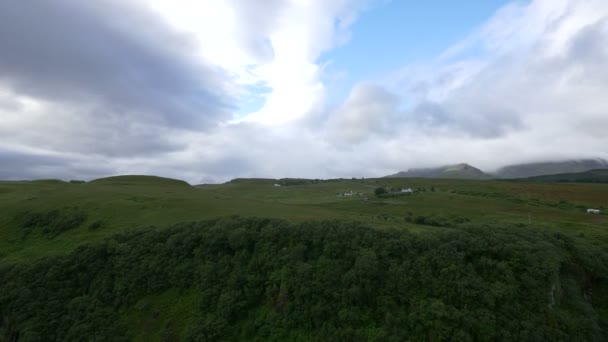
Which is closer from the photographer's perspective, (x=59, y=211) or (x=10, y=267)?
(x=10, y=267)

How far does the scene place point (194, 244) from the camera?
23031mm

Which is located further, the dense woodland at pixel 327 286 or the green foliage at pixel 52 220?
the green foliage at pixel 52 220

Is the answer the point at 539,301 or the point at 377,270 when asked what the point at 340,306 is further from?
the point at 539,301

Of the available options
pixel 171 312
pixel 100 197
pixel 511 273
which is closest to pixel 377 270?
pixel 511 273

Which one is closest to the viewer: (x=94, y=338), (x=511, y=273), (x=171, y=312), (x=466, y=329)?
(x=466, y=329)

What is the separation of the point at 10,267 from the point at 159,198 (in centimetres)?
1971

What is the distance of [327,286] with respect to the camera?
57.8 feet

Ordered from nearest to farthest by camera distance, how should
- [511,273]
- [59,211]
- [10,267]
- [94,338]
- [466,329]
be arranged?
[466,329] → [511,273] → [94,338] → [10,267] → [59,211]

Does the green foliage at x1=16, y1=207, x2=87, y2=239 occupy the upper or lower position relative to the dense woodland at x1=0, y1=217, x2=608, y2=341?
upper

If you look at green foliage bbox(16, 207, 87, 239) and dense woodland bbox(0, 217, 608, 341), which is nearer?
dense woodland bbox(0, 217, 608, 341)

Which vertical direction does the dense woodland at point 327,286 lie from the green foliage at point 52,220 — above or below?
below


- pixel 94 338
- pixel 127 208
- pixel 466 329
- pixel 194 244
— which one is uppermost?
pixel 127 208

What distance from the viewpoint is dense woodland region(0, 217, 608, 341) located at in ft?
48.7

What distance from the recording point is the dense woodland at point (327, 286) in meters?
14.8
